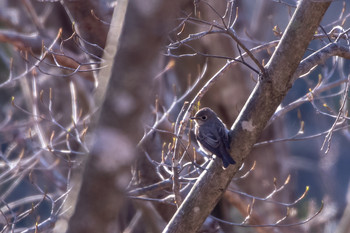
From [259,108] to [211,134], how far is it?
139 cm

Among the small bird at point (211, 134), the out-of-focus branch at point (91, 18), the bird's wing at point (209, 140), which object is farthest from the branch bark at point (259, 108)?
the out-of-focus branch at point (91, 18)

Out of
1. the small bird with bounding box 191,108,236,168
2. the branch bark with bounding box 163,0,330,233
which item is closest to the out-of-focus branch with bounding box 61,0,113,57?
the small bird with bounding box 191,108,236,168

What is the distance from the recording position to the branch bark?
3516 millimetres

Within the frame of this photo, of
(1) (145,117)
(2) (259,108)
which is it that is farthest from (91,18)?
(1) (145,117)

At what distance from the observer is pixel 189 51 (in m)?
9.16

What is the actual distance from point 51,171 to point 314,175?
8219mm

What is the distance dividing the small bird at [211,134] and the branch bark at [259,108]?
0.14m

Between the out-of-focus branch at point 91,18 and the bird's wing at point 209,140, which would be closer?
the bird's wing at point 209,140

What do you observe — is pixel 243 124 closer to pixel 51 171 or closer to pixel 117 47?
pixel 117 47

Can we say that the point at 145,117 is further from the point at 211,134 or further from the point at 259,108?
the point at 211,134

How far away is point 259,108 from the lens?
361 centimetres

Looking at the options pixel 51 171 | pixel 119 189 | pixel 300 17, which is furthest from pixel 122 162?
pixel 51 171

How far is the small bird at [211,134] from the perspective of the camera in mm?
4082

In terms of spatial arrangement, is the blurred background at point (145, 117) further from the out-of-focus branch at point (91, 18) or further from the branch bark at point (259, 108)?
the branch bark at point (259, 108)
